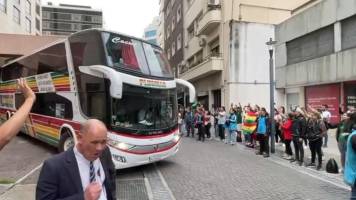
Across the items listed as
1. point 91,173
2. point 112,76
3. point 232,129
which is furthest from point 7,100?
point 91,173

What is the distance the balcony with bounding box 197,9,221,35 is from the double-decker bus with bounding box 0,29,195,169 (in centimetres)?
1926

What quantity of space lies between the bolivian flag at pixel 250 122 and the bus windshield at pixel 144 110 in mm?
5733

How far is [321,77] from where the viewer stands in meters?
20.9

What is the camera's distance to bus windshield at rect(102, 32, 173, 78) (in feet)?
35.5

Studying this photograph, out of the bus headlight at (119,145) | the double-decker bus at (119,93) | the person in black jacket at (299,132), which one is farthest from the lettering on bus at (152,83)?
the person in black jacket at (299,132)

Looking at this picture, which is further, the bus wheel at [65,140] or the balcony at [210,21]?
the balcony at [210,21]

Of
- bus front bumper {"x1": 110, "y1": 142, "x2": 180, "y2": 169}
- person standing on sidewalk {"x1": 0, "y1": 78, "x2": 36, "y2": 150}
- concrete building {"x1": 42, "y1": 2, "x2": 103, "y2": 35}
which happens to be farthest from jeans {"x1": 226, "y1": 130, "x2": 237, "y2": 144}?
concrete building {"x1": 42, "y1": 2, "x2": 103, "y2": 35}

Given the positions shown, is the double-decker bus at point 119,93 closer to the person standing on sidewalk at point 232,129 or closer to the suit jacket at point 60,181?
the person standing on sidewalk at point 232,129

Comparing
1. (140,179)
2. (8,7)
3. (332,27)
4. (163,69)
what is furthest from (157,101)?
(8,7)

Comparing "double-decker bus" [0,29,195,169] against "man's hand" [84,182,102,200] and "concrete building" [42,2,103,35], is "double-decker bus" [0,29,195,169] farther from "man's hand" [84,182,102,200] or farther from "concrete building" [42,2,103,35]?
"concrete building" [42,2,103,35]

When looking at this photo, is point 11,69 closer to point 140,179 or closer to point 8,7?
point 140,179

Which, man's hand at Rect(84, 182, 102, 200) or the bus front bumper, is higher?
man's hand at Rect(84, 182, 102, 200)

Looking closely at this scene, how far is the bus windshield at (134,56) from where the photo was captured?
35.5 ft

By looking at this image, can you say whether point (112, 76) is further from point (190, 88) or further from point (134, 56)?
point (190, 88)
